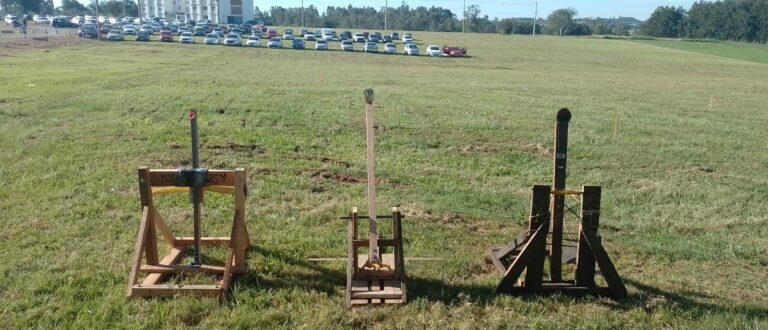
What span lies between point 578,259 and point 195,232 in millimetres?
3266

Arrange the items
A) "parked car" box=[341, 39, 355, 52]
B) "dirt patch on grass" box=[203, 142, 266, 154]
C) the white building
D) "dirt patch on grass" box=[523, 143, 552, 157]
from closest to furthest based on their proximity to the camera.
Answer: "dirt patch on grass" box=[203, 142, 266, 154] → "dirt patch on grass" box=[523, 143, 552, 157] → "parked car" box=[341, 39, 355, 52] → the white building

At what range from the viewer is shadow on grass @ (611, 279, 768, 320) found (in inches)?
194

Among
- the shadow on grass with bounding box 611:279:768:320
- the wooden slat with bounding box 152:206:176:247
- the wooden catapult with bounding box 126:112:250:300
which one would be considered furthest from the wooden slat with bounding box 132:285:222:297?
the shadow on grass with bounding box 611:279:768:320

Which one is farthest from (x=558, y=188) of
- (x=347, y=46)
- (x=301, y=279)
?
(x=347, y=46)

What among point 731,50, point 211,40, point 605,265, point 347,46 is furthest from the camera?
point 731,50

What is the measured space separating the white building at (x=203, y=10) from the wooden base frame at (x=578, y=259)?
144m

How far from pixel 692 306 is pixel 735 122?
13.5 m

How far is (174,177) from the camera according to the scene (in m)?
5.24

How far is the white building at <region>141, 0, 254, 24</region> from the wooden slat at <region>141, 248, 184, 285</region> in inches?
5593

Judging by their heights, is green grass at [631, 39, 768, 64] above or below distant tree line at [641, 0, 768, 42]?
below

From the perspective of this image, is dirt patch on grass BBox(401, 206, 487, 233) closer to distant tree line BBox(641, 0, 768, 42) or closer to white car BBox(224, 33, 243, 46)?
white car BBox(224, 33, 243, 46)

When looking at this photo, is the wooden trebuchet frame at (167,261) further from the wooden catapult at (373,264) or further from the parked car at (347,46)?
the parked car at (347,46)

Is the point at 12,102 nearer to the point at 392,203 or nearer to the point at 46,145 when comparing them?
the point at 46,145

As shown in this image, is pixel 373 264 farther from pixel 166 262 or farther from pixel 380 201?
pixel 380 201
